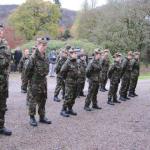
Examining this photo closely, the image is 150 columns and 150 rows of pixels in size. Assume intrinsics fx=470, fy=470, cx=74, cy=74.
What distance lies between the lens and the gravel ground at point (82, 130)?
945cm

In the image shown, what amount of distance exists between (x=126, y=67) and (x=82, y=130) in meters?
6.81

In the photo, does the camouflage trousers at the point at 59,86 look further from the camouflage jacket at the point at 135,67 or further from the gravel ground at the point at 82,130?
the camouflage jacket at the point at 135,67

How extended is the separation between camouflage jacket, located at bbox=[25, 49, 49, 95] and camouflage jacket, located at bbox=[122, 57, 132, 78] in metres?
6.24

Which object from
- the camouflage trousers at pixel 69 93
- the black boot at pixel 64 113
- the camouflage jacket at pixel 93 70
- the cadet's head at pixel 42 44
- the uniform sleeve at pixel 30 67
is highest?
the cadet's head at pixel 42 44

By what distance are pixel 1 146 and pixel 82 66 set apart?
894 cm

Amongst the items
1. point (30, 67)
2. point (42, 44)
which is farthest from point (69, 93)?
point (42, 44)

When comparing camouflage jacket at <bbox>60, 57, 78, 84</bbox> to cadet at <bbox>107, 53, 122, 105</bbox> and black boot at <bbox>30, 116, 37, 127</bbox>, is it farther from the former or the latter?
cadet at <bbox>107, 53, 122, 105</bbox>

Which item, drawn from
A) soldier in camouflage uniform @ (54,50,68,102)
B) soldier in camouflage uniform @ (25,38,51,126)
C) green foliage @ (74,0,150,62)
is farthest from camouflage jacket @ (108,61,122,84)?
green foliage @ (74,0,150,62)

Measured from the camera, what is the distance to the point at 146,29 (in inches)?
1789

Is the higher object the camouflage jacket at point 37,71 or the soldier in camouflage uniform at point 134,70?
the camouflage jacket at point 37,71

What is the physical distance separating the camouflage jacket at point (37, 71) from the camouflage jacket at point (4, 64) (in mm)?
1007

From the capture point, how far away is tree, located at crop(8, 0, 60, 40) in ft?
179

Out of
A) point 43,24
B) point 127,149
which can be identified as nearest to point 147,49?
point 43,24

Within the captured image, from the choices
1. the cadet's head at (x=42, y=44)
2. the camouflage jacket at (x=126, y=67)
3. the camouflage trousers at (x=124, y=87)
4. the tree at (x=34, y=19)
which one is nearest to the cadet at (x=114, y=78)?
the camouflage jacket at (x=126, y=67)
